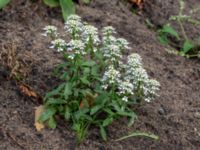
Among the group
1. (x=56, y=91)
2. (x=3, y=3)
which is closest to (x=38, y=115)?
(x=56, y=91)

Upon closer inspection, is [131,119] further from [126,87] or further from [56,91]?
[56,91]

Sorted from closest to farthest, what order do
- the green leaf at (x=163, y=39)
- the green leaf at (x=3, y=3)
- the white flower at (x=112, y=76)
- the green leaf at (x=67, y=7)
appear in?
the white flower at (x=112, y=76) → the green leaf at (x=3, y=3) → the green leaf at (x=67, y=7) → the green leaf at (x=163, y=39)

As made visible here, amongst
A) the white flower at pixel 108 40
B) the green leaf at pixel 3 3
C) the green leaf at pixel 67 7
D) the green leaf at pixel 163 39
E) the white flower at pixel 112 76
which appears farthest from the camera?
the green leaf at pixel 163 39

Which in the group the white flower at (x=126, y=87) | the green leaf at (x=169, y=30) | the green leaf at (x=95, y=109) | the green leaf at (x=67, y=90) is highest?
the white flower at (x=126, y=87)

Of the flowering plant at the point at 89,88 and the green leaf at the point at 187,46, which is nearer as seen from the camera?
the flowering plant at the point at 89,88

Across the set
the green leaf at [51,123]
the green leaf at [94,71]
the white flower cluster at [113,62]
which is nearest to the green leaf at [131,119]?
the white flower cluster at [113,62]

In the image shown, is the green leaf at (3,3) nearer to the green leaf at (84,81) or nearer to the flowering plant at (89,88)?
the flowering plant at (89,88)
